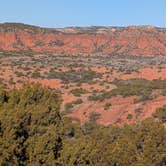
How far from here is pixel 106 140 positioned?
2355 centimetres

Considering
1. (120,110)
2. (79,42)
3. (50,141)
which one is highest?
(50,141)

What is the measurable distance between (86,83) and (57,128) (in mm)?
46568

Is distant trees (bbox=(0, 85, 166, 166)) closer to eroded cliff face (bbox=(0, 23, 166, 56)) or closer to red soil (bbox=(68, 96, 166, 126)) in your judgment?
red soil (bbox=(68, 96, 166, 126))

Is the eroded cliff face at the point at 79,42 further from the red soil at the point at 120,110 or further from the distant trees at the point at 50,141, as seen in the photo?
the distant trees at the point at 50,141

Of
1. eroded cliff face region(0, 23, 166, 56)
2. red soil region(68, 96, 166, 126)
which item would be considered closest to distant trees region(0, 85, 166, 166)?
red soil region(68, 96, 166, 126)

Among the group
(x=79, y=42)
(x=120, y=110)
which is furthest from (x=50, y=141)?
(x=79, y=42)

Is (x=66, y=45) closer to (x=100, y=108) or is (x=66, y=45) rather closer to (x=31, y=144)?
(x=100, y=108)

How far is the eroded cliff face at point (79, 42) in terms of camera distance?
427ft

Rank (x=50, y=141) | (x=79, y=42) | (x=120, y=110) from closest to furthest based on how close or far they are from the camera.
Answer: (x=50, y=141)
(x=120, y=110)
(x=79, y=42)

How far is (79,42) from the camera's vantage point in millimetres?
135250

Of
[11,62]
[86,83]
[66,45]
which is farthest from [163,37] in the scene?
[86,83]

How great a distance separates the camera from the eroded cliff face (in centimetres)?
13012

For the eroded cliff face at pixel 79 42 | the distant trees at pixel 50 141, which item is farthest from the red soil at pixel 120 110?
the eroded cliff face at pixel 79 42

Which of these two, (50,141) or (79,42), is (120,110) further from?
(79,42)
